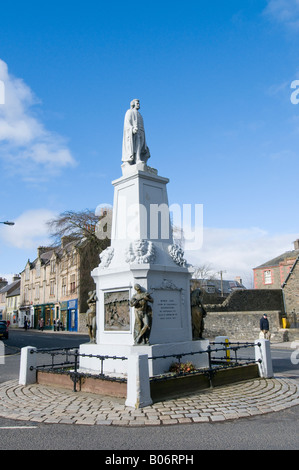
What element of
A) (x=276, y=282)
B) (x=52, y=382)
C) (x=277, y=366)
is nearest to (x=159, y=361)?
(x=52, y=382)

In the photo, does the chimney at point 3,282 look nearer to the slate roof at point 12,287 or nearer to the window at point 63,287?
the slate roof at point 12,287

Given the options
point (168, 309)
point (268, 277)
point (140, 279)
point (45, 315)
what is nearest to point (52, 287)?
point (45, 315)

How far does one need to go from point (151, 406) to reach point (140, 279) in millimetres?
3272

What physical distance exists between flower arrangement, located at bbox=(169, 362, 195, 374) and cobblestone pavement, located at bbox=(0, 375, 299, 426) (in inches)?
31.3

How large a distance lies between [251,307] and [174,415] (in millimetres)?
33752

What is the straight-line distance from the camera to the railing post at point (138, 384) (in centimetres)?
689

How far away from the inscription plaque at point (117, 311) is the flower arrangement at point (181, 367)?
4.66 feet

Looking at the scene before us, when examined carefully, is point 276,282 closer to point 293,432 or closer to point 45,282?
point 45,282

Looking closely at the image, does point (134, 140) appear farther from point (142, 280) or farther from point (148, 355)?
point (148, 355)

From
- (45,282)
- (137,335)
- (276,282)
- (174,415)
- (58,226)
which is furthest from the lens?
(45,282)

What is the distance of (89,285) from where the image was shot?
44.6m

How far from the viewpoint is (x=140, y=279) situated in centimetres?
950

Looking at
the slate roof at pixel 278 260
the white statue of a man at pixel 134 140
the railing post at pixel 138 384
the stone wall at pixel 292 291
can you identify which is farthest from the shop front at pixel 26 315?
the railing post at pixel 138 384

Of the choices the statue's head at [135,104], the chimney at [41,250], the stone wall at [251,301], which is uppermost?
the chimney at [41,250]
